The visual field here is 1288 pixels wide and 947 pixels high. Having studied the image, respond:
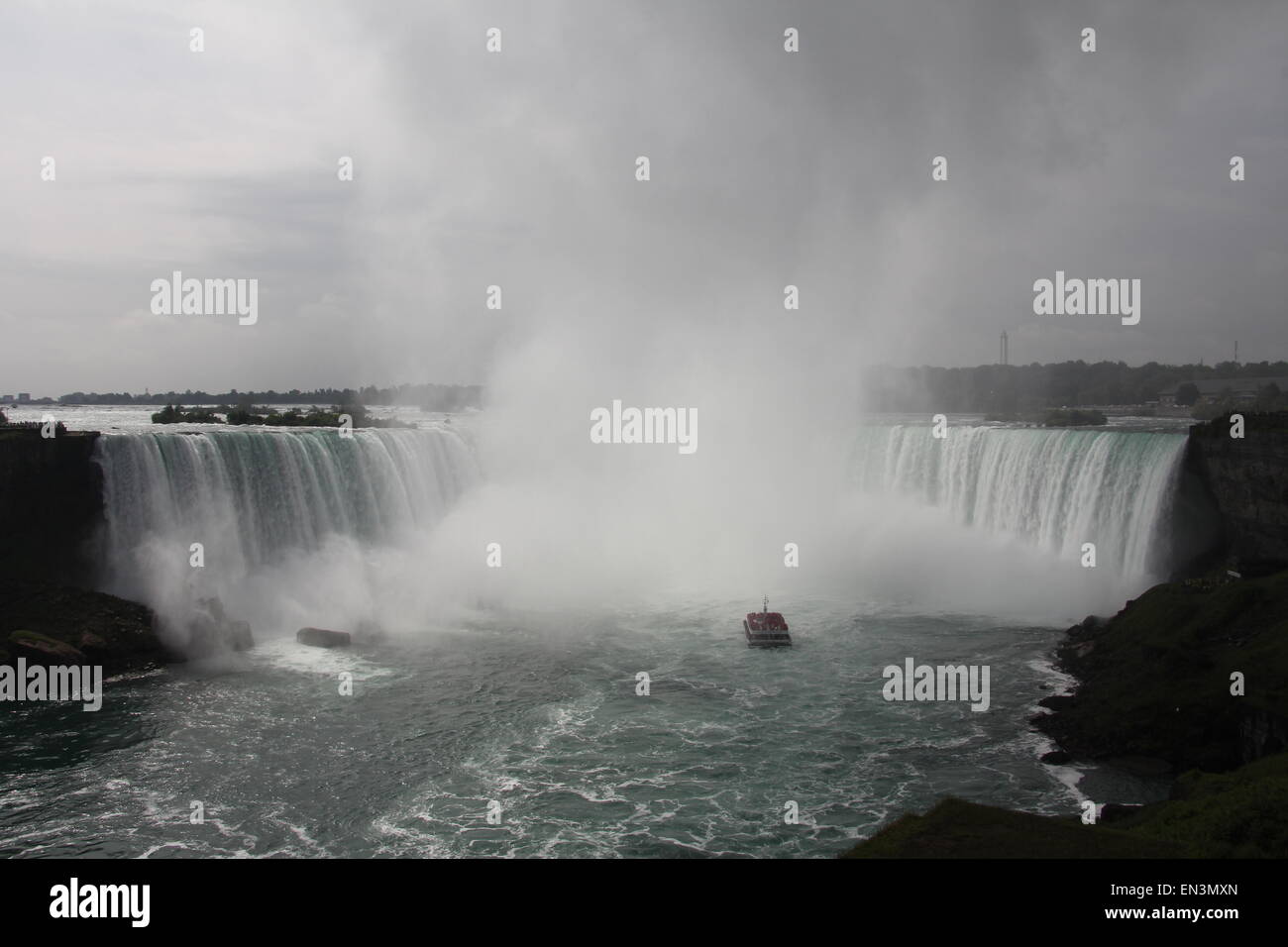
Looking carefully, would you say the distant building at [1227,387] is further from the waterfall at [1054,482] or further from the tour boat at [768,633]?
the tour boat at [768,633]

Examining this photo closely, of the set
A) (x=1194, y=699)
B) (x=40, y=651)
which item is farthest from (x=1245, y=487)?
(x=40, y=651)

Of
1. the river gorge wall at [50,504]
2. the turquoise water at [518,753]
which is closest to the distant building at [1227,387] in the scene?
the turquoise water at [518,753]

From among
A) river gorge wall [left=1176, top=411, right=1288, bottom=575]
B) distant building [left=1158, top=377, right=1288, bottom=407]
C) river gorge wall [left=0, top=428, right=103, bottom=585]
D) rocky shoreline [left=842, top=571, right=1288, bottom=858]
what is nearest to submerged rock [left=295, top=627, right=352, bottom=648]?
river gorge wall [left=0, top=428, right=103, bottom=585]

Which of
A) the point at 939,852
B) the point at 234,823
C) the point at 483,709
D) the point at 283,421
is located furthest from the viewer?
the point at 283,421

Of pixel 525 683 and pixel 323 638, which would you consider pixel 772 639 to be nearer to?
pixel 525 683

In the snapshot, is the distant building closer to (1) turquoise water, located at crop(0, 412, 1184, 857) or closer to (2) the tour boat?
(1) turquoise water, located at crop(0, 412, 1184, 857)

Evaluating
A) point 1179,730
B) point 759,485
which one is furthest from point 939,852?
point 759,485
